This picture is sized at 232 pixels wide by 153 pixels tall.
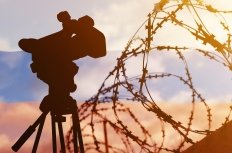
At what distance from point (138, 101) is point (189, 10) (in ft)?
3.96

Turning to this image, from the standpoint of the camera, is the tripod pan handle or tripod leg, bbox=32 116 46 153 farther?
tripod leg, bbox=32 116 46 153

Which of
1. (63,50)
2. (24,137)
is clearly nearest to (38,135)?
(24,137)

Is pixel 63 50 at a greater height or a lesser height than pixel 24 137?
greater

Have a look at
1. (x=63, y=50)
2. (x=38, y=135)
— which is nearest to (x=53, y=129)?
(x=38, y=135)

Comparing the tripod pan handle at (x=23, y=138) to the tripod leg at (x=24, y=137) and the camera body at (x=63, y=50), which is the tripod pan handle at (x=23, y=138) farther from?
the camera body at (x=63, y=50)

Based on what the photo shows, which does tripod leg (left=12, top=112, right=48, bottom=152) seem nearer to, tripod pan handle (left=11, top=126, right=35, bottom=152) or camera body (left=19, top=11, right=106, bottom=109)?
tripod pan handle (left=11, top=126, right=35, bottom=152)

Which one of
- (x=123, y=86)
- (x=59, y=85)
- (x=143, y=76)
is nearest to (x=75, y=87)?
(x=59, y=85)

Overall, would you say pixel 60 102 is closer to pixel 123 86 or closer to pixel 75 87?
pixel 75 87

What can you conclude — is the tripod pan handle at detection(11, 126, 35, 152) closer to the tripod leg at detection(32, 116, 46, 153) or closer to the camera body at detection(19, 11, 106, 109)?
the tripod leg at detection(32, 116, 46, 153)

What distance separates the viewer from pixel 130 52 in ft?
19.5

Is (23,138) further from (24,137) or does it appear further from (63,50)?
(63,50)

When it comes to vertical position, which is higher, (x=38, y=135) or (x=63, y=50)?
(x=63, y=50)

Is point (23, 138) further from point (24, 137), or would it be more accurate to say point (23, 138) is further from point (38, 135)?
point (38, 135)

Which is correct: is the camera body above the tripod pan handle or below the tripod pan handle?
above
